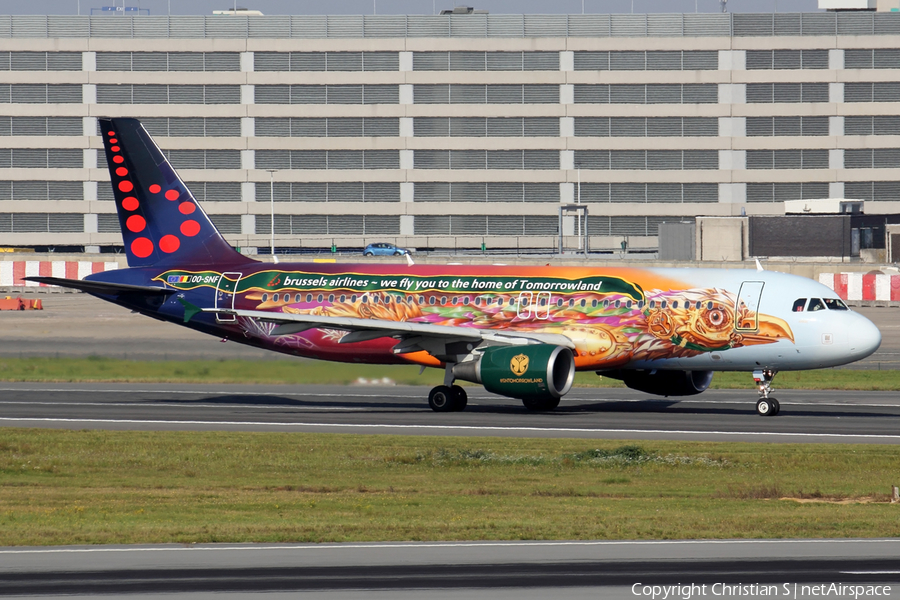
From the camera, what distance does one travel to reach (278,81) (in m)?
128

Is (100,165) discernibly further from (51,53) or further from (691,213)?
(691,213)

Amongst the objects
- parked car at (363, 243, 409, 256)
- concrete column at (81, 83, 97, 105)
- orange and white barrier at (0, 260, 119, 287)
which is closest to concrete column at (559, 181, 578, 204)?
parked car at (363, 243, 409, 256)

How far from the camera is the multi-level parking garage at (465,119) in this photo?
128m

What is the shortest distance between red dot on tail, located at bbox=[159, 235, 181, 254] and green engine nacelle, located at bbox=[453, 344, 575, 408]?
13.1 m

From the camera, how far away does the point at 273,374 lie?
43.1 meters

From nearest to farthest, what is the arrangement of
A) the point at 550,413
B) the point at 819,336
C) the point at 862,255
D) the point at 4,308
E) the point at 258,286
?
the point at 819,336 → the point at 550,413 → the point at 258,286 → the point at 4,308 → the point at 862,255

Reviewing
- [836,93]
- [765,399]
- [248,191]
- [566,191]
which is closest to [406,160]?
[248,191]

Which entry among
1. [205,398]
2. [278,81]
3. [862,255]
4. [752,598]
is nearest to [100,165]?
[278,81]

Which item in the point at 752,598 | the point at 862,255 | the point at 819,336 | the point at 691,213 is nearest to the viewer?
the point at 752,598

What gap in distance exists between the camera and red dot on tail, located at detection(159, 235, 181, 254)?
4362 centimetres

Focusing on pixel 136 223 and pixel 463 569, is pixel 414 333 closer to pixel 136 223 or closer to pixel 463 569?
pixel 136 223

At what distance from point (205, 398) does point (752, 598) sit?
32.3 meters

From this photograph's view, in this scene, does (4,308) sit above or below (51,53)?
below

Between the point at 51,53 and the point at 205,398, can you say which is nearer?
the point at 205,398
